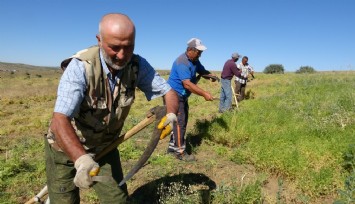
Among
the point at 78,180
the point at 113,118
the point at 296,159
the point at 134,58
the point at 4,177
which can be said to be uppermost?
the point at 134,58

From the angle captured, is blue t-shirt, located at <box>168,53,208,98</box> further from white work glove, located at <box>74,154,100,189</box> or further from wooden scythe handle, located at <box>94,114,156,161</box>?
white work glove, located at <box>74,154,100,189</box>

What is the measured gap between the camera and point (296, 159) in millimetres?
5035

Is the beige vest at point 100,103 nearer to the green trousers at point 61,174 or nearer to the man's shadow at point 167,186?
the green trousers at point 61,174

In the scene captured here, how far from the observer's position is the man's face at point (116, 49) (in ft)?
8.54

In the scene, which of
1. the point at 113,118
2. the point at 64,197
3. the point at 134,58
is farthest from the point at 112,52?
the point at 64,197

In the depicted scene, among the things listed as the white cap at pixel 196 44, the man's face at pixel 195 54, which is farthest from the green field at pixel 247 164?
the white cap at pixel 196 44

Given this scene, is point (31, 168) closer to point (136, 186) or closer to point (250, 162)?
point (136, 186)

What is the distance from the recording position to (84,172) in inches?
81.4

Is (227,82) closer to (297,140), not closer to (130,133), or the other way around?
(297,140)

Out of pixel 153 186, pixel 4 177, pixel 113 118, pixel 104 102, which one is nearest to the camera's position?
pixel 104 102

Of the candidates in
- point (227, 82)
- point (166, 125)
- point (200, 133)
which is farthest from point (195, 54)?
point (227, 82)

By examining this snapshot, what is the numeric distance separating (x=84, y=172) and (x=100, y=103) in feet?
2.91

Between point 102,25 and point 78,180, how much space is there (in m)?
1.24

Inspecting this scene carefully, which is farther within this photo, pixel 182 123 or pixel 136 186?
pixel 182 123
